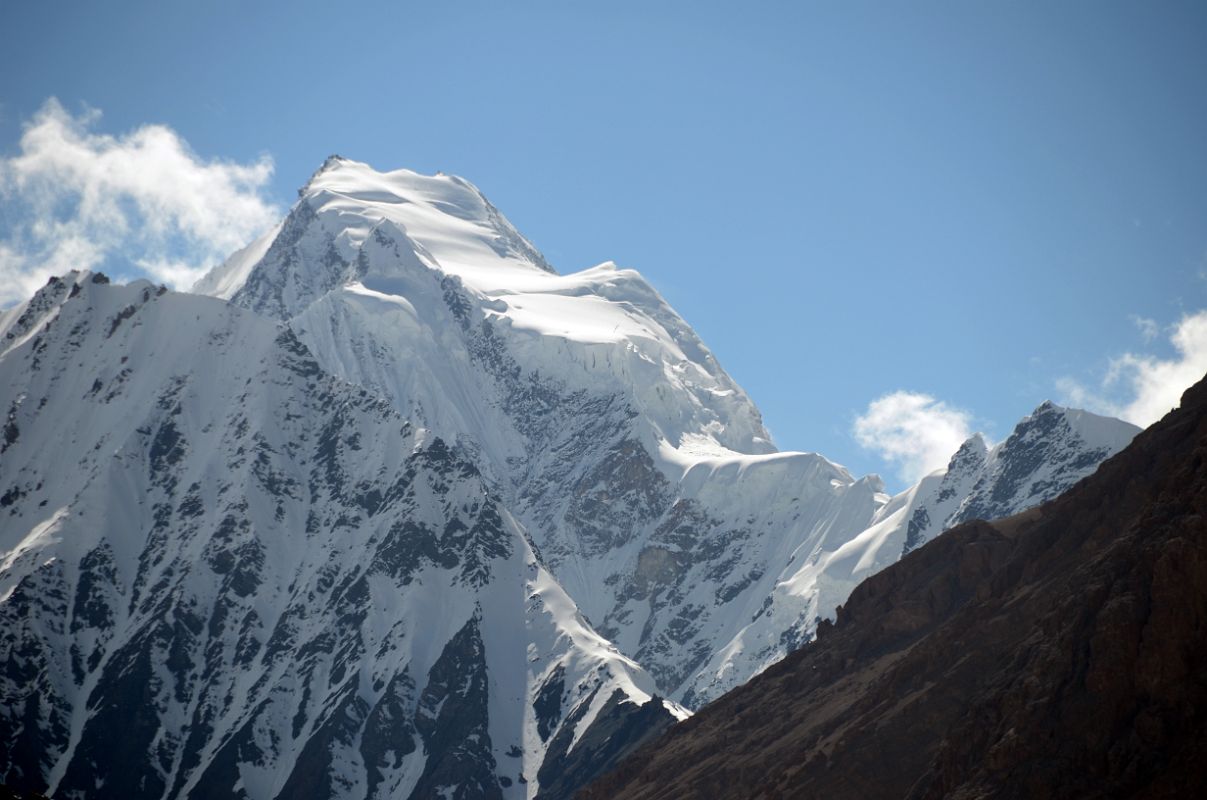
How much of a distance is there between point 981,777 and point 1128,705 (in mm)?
10101

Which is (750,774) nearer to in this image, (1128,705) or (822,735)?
(822,735)

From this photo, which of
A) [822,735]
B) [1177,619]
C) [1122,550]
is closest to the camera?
[1177,619]

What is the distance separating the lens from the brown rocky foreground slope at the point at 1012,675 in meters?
115

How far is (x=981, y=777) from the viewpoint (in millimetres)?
120438

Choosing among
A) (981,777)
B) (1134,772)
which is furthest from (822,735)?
(1134,772)

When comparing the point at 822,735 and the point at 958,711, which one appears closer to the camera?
the point at 958,711

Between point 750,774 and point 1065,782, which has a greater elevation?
point 750,774

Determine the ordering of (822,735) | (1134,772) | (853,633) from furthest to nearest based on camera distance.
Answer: (853,633) → (822,735) → (1134,772)

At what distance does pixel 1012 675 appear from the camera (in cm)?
12912

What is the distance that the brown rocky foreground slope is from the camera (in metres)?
115

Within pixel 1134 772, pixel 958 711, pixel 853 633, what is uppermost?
pixel 853 633

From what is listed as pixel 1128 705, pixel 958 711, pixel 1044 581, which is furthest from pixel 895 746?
pixel 1128 705

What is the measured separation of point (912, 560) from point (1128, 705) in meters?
58.8

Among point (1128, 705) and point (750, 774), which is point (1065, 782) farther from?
point (750, 774)
